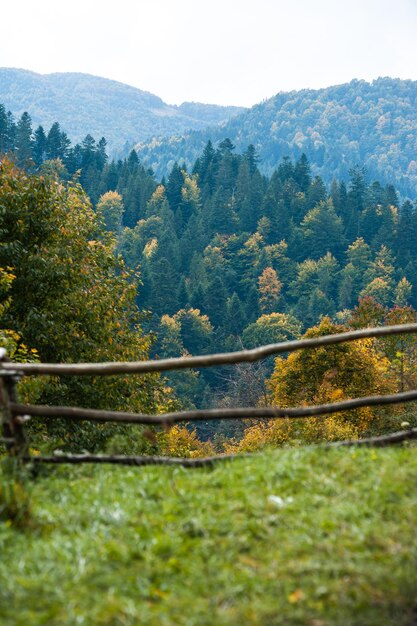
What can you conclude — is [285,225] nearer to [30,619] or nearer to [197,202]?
[197,202]

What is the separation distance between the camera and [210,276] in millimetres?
135875

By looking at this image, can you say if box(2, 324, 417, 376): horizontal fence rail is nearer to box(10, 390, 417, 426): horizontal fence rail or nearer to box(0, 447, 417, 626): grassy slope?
box(10, 390, 417, 426): horizontal fence rail

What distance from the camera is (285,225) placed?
150000mm

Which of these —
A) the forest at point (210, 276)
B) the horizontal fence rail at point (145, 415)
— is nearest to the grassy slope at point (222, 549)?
the horizontal fence rail at point (145, 415)

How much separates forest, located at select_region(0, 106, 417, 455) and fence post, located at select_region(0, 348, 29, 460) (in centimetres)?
948

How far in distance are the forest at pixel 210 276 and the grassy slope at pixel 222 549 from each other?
10477 millimetres

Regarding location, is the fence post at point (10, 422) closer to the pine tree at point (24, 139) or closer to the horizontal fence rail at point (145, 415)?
the horizontal fence rail at point (145, 415)

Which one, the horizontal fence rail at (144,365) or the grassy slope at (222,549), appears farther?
the horizontal fence rail at (144,365)

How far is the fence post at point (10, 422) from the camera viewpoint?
6348mm

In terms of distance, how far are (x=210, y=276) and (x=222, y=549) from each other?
131 metres

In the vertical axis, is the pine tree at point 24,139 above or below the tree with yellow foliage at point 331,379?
above

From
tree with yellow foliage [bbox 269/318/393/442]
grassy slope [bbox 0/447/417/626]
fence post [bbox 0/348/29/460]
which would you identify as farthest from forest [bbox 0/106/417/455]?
grassy slope [bbox 0/447/417/626]

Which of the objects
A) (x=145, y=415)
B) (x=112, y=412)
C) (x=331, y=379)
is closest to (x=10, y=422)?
(x=112, y=412)

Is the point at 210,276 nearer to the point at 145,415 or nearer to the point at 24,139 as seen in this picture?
the point at 24,139
